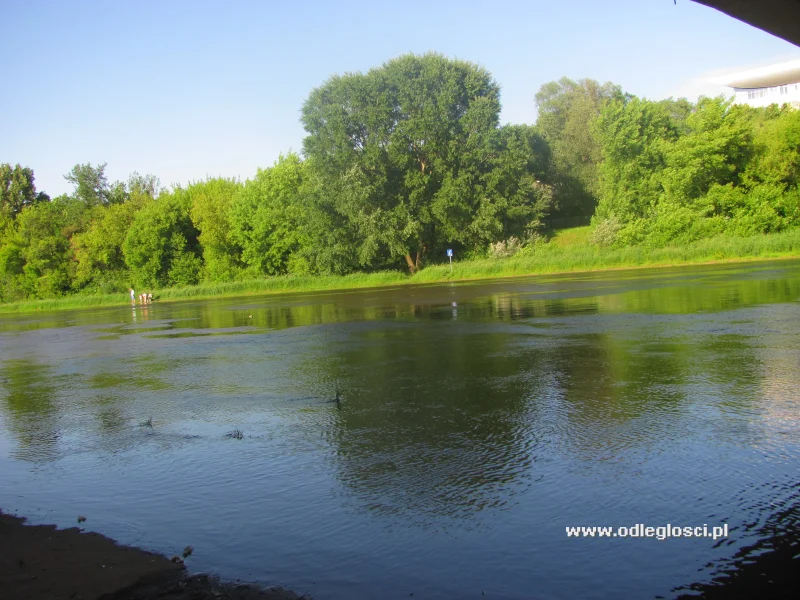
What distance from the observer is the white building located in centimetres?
9994

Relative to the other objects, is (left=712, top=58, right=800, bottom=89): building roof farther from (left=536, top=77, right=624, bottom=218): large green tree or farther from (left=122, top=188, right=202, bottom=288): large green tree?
(left=122, top=188, right=202, bottom=288): large green tree

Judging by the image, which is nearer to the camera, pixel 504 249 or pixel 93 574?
pixel 93 574

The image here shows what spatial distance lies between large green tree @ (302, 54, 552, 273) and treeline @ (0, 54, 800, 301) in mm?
144

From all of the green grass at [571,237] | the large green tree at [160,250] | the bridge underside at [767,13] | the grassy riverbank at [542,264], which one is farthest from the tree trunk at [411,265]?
the bridge underside at [767,13]

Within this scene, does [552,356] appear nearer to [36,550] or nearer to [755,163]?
[36,550]

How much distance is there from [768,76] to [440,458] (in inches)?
4545

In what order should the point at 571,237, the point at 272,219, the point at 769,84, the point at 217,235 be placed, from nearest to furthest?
1. the point at 571,237
2. the point at 272,219
3. the point at 217,235
4. the point at 769,84

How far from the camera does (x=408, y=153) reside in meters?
63.0

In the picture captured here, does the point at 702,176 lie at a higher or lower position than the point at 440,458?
higher

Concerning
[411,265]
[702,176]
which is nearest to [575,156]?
[702,176]

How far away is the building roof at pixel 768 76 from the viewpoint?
325 ft

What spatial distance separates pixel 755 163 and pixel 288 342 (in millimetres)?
53015

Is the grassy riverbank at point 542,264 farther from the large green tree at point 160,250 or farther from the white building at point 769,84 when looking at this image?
the white building at point 769,84

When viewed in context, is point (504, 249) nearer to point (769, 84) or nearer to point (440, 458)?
point (440, 458)
